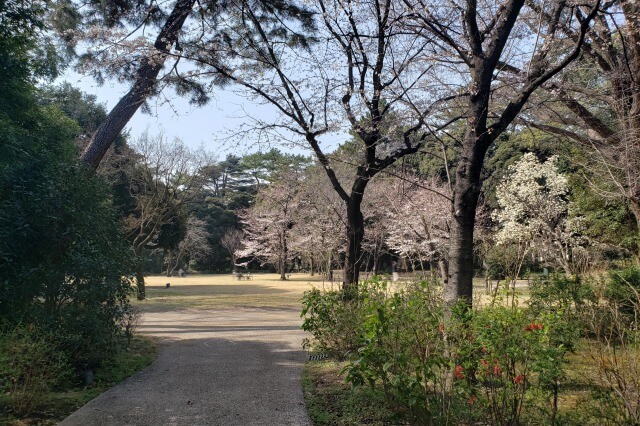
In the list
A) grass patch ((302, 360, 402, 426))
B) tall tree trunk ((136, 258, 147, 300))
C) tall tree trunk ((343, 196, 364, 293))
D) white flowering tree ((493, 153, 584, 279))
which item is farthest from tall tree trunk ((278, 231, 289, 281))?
grass patch ((302, 360, 402, 426))

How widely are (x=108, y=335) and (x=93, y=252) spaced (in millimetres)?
1101

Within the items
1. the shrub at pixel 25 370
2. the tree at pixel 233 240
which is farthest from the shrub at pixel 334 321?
the tree at pixel 233 240

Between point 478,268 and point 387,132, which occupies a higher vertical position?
point 387,132

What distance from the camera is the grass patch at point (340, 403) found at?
4246 mm

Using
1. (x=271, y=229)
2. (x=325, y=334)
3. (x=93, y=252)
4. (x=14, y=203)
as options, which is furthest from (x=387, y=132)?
(x=271, y=229)

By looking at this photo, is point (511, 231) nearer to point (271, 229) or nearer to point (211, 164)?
point (211, 164)

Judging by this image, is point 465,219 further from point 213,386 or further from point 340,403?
point 213,386

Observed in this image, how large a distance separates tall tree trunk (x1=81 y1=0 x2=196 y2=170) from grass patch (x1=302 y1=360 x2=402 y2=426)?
570 cm

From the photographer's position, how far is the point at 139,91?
354 inches

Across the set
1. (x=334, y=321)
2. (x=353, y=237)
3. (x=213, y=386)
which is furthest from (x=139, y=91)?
(x=213, y=386)

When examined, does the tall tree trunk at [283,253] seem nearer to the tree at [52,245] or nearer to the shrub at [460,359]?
the tree at [52,245]

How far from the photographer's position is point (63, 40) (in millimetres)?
8773

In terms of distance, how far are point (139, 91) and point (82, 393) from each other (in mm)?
5560

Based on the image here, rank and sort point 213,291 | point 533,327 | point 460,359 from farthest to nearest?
point 213,291 < point 460,359 < point 533,327
